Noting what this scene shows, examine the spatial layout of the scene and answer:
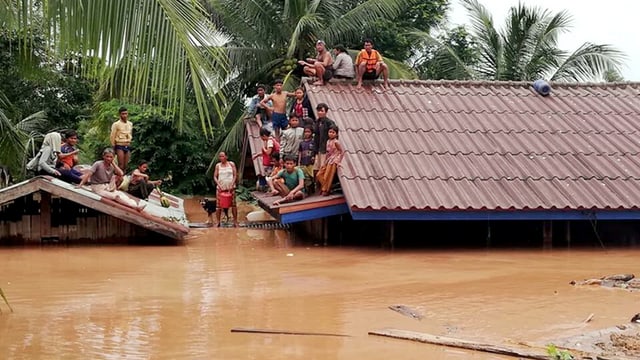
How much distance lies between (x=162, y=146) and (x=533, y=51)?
36.5 ft

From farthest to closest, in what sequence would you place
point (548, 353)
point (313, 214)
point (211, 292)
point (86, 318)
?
point (313, 214)
point (211, 292)
point (86, 318)
point (548, 353)

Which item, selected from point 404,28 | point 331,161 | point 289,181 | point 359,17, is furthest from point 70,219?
point 404,28

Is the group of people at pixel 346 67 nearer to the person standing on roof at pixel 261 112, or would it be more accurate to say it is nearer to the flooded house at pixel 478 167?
the flooded house at pixel 478 167

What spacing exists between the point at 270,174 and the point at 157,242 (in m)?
2.68

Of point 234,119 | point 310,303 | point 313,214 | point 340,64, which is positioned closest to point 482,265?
point 313,214

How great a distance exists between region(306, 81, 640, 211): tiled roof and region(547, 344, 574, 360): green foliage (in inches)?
218

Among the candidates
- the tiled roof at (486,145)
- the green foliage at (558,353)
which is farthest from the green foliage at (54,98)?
the green foliage at (558,353)

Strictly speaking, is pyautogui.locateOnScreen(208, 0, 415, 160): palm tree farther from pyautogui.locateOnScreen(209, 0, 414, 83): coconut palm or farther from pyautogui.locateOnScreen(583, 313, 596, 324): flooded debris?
pyautogui.locateOnScreen(583, 313, 596, 324): flooded debris

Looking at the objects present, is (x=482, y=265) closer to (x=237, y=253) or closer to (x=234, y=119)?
(x=237, y=253)

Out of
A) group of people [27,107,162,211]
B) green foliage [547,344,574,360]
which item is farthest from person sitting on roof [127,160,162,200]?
green foliage [547,344,574,360]

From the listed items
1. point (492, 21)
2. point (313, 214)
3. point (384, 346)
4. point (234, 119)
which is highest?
point (492, 21)

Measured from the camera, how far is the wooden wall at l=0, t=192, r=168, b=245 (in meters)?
12.6

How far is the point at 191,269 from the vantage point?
10.1 metres

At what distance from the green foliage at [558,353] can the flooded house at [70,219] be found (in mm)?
7939
